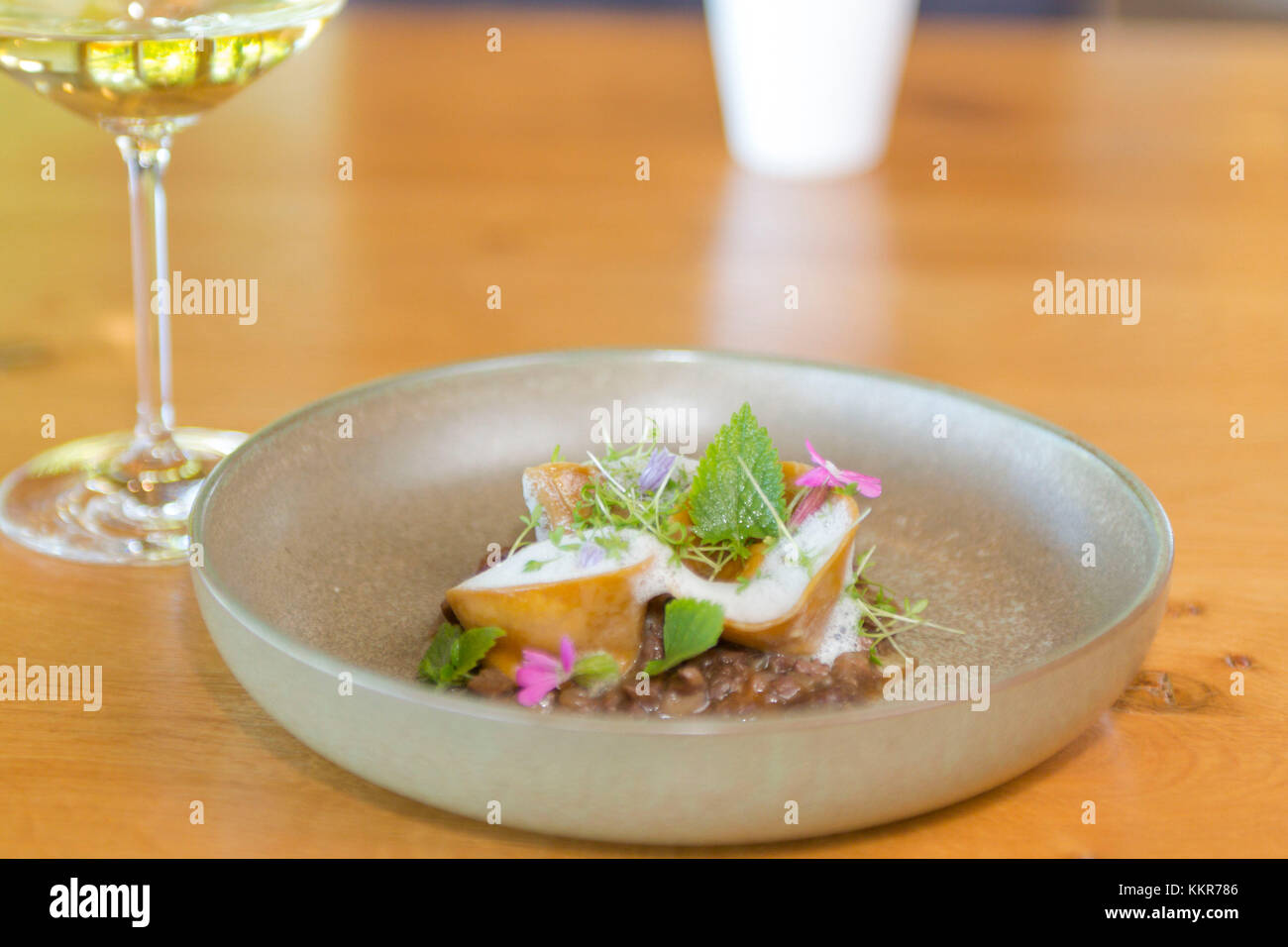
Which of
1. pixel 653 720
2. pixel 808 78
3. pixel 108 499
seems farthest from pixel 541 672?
pixel 808 78

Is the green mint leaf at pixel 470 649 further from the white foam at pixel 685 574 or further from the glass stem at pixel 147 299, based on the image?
the glass stem at pixel 147 299

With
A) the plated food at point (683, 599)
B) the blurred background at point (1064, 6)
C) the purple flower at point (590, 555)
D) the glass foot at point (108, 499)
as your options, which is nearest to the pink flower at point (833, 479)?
the plated food at point (683, 599)

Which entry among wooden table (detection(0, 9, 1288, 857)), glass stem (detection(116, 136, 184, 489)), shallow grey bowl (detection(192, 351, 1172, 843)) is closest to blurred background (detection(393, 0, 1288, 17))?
wooden table (detection(0, 9, 1288, 857))

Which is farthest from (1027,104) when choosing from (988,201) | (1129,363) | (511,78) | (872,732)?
(872,732)

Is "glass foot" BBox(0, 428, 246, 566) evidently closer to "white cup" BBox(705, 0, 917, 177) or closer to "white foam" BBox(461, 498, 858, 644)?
"white foam" BBox(461, 498, 858, 644)

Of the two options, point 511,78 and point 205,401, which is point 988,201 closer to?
point 511,78

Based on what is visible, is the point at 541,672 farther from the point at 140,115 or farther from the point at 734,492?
the point at 140,115

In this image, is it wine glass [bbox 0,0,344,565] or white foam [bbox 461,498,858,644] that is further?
wine glass [bbox 0,0,344,565]
